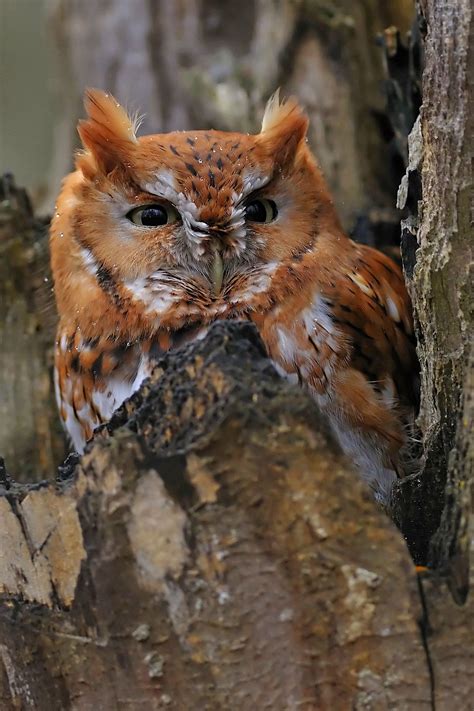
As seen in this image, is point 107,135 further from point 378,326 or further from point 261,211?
point 378,326

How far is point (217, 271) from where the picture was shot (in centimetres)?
203

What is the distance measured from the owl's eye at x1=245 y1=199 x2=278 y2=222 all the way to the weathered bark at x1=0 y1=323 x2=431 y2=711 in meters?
0.82

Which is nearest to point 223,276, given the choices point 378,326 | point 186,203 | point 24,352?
point 186,203

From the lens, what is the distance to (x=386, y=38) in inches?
102

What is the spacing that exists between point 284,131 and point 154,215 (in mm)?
380

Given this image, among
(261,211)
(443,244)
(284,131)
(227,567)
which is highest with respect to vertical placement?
(284,131)

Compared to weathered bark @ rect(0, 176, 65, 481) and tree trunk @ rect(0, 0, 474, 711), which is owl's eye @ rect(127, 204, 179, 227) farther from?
tree trunk @ rect(0, 0, 474, 711)

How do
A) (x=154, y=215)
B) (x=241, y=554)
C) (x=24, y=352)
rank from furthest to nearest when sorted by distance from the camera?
(x=24, y=352) → (x=154, y=215) → (x=241, y=554)

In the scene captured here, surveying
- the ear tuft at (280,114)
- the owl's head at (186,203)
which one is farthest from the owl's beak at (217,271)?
the ear tuft at (280,114)

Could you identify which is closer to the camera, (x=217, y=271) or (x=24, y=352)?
(x=217, y=271)

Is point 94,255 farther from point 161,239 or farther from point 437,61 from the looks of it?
point 437,61

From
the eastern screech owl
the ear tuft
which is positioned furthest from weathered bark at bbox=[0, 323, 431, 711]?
the ear tuft

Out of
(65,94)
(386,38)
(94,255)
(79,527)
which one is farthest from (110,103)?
(65,94)

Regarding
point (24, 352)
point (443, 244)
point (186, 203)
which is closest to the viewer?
point (443, 244)
